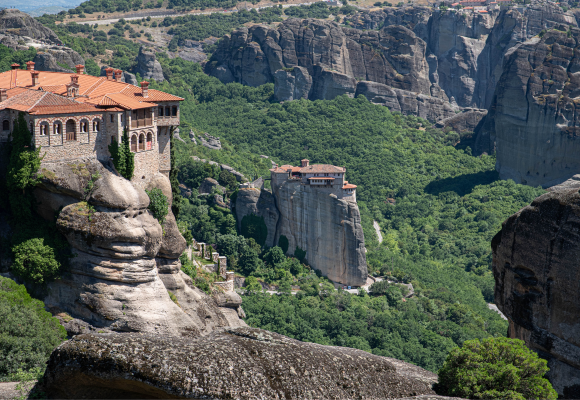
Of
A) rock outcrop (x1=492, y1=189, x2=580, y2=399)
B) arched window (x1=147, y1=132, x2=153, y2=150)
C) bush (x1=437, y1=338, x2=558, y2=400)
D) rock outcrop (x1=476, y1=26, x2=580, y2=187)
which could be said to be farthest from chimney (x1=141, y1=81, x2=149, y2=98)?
rock outcrop (x1=476, y1=26, x2=580, y2=187)

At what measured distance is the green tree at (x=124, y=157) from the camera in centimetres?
3844

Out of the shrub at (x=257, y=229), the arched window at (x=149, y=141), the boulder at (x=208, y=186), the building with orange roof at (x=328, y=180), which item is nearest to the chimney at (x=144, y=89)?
the arched window at (x=149, y=141)

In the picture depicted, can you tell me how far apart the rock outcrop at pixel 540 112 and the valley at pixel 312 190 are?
0.89 feet

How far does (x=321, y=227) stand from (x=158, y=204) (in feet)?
111

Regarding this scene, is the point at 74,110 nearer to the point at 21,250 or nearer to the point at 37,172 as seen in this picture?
the point at 37,172

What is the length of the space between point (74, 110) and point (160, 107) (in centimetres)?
642

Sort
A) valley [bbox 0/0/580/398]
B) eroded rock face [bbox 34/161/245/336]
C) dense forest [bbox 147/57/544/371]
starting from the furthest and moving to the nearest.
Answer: dense forest [bbox 147/57/544/371] → eroded rock face [bbox 34/161/245/336] → valley [bbox 0/0/580/398]

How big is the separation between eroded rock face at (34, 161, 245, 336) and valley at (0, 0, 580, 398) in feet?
0.34

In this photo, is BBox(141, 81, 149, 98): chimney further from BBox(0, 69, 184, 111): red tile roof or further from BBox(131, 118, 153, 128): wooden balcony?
BBox(131, 118, 153, 128): wooden balcony

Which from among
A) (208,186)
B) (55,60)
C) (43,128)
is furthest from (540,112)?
(43,128)

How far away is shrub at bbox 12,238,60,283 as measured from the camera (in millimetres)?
36969

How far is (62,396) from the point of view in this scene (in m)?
21.1

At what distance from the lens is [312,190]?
7144 cm

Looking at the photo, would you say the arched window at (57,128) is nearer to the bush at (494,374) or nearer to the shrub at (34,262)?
the shrub at (34,262)
